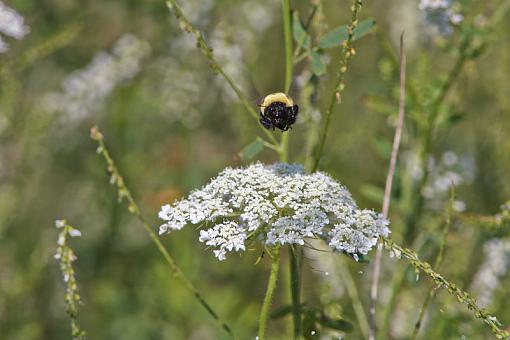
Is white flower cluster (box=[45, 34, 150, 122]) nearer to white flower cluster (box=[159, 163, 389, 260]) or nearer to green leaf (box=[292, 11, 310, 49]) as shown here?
green leaf (box=[292, 11, 310, 49])

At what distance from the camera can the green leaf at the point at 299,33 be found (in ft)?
8.59

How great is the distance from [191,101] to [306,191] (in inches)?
104

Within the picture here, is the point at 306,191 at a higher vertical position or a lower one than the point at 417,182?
lower

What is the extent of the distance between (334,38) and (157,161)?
9.60 ft

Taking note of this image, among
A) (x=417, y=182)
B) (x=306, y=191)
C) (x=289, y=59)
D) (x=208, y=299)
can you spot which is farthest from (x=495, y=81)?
(x=306, y=191)

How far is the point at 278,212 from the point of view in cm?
207

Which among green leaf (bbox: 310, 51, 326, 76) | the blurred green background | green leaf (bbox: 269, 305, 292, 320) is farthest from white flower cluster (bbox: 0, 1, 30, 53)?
green leaf (bbox: 269, 305, 292, 320)

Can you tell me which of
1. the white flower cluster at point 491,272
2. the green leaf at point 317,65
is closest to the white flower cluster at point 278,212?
the green leaf at point 317,65

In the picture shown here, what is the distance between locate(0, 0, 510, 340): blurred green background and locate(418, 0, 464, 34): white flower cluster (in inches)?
3.3

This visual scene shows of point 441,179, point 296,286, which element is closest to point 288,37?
point 296,286

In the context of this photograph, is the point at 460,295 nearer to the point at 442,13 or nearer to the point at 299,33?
the point at 299,33

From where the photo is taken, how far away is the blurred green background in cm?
388

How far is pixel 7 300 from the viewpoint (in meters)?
4.04

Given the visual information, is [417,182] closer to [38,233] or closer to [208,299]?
[208,299]
